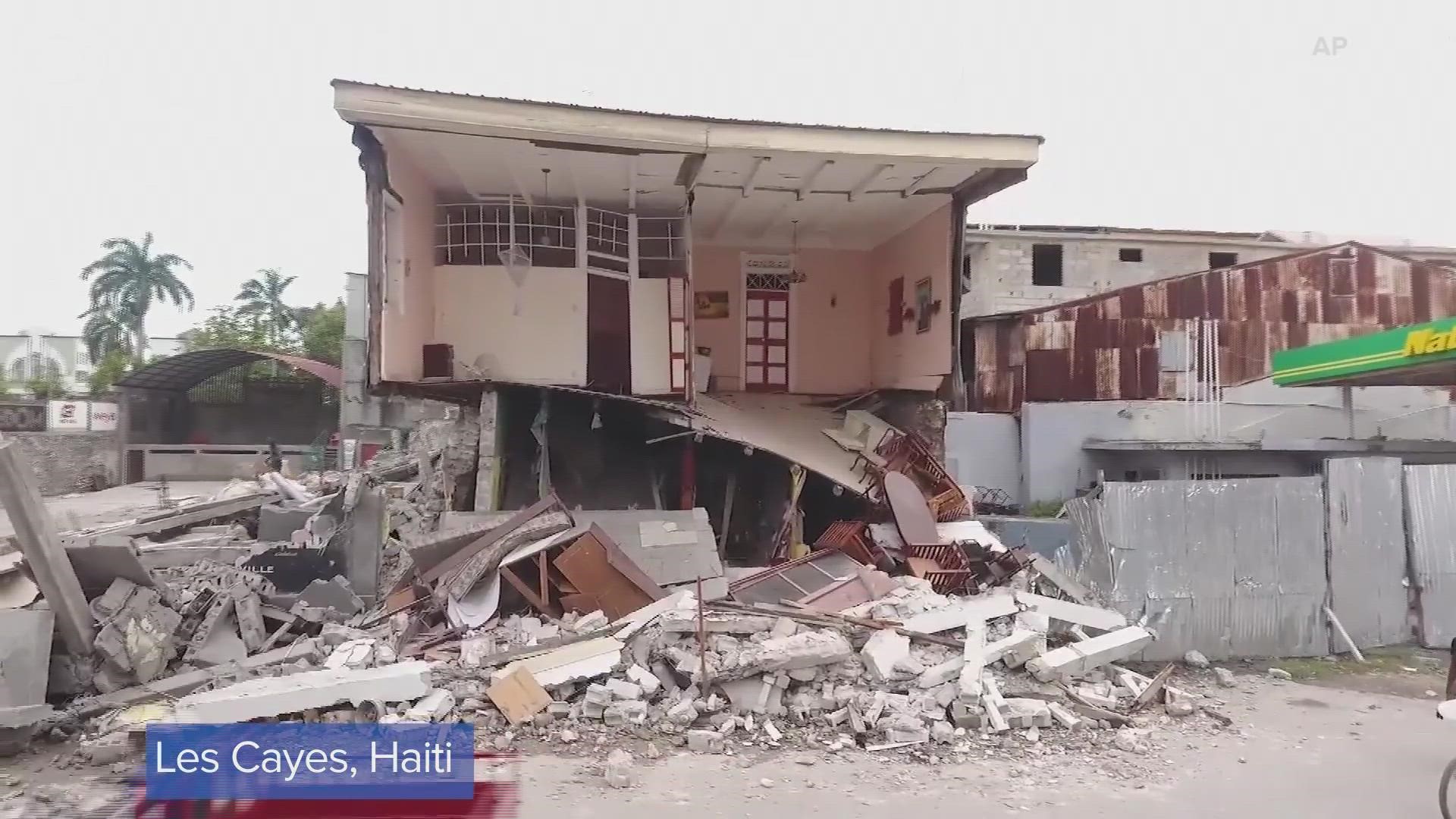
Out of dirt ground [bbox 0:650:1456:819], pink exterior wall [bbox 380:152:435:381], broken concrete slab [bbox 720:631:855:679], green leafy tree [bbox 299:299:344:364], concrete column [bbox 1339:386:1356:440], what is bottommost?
dirt ground [bbox 0:650:1456:819]

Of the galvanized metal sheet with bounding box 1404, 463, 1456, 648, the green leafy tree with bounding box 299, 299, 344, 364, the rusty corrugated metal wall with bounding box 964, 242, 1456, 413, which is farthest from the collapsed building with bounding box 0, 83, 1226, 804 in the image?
the green leafy tree with bounding box 299, 299, 344, 364

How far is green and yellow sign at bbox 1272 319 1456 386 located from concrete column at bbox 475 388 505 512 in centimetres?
1102

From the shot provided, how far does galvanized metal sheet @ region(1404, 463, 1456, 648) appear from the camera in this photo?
9102 mm

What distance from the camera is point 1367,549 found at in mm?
8945

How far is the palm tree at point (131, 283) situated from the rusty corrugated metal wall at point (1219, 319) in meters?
47.1

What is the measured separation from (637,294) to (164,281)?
47139 millimetres

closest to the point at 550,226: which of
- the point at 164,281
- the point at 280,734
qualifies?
the point at 280,734

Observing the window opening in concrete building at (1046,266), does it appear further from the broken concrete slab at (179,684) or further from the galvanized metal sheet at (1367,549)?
the broken concrete slab at (179,684)

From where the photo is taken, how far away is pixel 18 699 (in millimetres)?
5750

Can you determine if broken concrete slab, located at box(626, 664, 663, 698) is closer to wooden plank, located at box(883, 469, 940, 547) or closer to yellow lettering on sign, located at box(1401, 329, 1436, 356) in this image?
wooden plank, located at box(883, 469, 940, 547)

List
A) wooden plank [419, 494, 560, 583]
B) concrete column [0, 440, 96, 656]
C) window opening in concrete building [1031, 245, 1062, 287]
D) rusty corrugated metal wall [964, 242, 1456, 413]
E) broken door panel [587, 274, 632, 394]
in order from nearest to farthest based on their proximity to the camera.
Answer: concrete column [0, 440, 96, 656], wooden plank [419, 494, 560, 583], broken door panel [587, 274, 632, 394], rusty corrugated metal wall [964, 242, 1456, 413], window opening in concrete building [1031, 245, 1062, 287]

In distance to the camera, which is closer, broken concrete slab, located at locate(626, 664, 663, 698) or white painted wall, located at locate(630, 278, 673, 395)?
broken concrete slab, located at locate(626, 664, 663, 698)

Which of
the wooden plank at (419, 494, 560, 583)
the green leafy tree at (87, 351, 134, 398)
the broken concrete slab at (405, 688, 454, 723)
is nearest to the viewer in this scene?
the broken concrete slab at (405, 688, 454, 723)

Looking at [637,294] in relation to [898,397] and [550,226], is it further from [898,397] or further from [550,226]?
[898,397]
